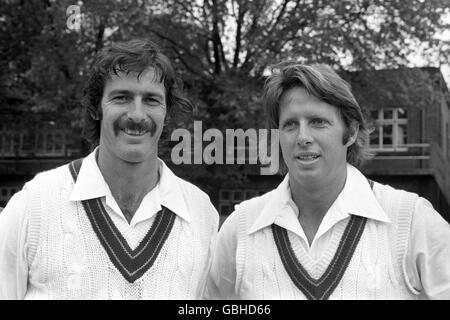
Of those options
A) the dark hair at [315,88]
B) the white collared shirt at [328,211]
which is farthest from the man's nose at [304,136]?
the white collared shirt at [328,211]

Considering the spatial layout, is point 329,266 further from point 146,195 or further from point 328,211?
point 146,195

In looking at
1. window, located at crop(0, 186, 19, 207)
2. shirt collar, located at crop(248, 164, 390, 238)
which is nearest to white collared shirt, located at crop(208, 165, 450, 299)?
shirt collar, located at crop(248, 164, 390, 238)

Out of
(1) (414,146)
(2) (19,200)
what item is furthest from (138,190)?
(1) (414,146)

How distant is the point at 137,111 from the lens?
2.92m

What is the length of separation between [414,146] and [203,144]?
9750mm

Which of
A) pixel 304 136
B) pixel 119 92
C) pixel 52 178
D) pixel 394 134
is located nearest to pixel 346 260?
pixel 304 136

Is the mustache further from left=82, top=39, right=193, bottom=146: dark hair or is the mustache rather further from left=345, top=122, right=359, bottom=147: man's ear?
left=345, top=122, right=359, bottom=147: man's ear

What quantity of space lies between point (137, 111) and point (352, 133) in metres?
0.94

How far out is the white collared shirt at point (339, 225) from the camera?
2.74 meters

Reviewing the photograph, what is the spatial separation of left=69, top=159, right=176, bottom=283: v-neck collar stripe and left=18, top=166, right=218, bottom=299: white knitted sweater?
2cm

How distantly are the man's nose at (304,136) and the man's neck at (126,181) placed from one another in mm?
697

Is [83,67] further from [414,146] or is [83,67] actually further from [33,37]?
[414,146]

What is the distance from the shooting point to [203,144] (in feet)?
45.6

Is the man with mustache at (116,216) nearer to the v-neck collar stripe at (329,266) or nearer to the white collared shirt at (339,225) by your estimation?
the white collared shirt at (339,225)
